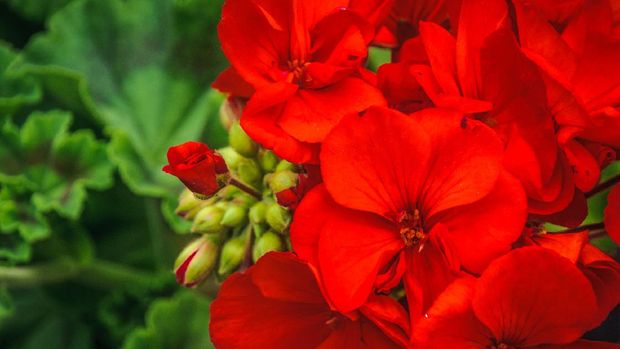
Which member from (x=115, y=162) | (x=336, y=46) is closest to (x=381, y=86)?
(x=336, y=46)

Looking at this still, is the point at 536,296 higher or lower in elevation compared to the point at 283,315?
higher

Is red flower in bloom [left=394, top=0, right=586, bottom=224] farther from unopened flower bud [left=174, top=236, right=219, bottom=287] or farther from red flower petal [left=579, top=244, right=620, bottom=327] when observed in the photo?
unopened flower bud [left=174, top=236, right=219, bottom=287]

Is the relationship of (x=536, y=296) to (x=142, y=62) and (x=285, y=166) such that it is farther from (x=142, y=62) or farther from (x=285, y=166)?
(x=142, y=62)

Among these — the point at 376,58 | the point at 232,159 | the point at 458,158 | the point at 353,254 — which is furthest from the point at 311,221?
the point at 376,58

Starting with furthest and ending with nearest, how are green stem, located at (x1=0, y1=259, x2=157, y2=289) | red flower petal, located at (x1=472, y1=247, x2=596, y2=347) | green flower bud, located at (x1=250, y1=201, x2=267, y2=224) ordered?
green stem, located at (x1=0, y1=259, x2=157, y2=289) → green flower bud, located at (x1=250, y1=201, x2=267, y2=224) → red flower petal, located at (x1=472, y1=247, x2=596, y2=347)

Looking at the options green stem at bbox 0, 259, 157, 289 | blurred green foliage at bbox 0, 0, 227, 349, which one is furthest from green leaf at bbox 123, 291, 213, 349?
green stem at bbox 0, 259, 157, 289

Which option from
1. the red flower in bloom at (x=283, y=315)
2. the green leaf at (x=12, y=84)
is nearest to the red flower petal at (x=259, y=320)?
the red flower in bloom at (x=283, y=315)
